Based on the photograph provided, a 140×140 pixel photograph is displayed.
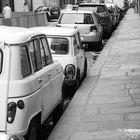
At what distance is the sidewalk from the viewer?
6.89 m

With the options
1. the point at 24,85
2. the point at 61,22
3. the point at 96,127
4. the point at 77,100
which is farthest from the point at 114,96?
the point at 61,22

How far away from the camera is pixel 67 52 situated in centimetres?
1048

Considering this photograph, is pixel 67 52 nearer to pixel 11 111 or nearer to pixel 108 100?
pixel 108 100

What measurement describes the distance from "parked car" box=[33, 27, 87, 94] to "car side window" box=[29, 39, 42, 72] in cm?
345

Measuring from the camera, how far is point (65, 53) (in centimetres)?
1047

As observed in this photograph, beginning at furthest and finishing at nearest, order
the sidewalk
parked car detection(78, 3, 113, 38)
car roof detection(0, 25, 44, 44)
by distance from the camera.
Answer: parked car detection(78, 3, 113, 38), the sidewalk, car roof detection(0, 25, 44, 44)

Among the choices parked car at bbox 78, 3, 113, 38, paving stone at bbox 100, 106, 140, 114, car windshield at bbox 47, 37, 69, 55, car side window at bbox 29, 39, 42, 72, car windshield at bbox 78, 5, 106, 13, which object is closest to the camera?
car side window at bbox 29, 39, 42, 72

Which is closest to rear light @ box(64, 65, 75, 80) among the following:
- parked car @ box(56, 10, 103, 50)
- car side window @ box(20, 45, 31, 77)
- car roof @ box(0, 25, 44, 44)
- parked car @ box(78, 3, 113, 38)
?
car roof @ box(0, 25, 44, 44)

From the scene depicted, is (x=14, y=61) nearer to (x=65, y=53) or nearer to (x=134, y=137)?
(x=134, y=137)

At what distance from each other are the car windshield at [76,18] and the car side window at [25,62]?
11867 mm

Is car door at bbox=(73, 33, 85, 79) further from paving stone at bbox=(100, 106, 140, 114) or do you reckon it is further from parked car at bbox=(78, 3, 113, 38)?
parked car at bbox=(78, 3, 113, 38)

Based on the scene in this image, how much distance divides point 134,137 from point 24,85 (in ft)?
6.28

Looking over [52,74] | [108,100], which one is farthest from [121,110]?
[52,74]

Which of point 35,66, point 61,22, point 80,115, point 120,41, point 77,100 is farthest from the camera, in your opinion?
point 120,41
